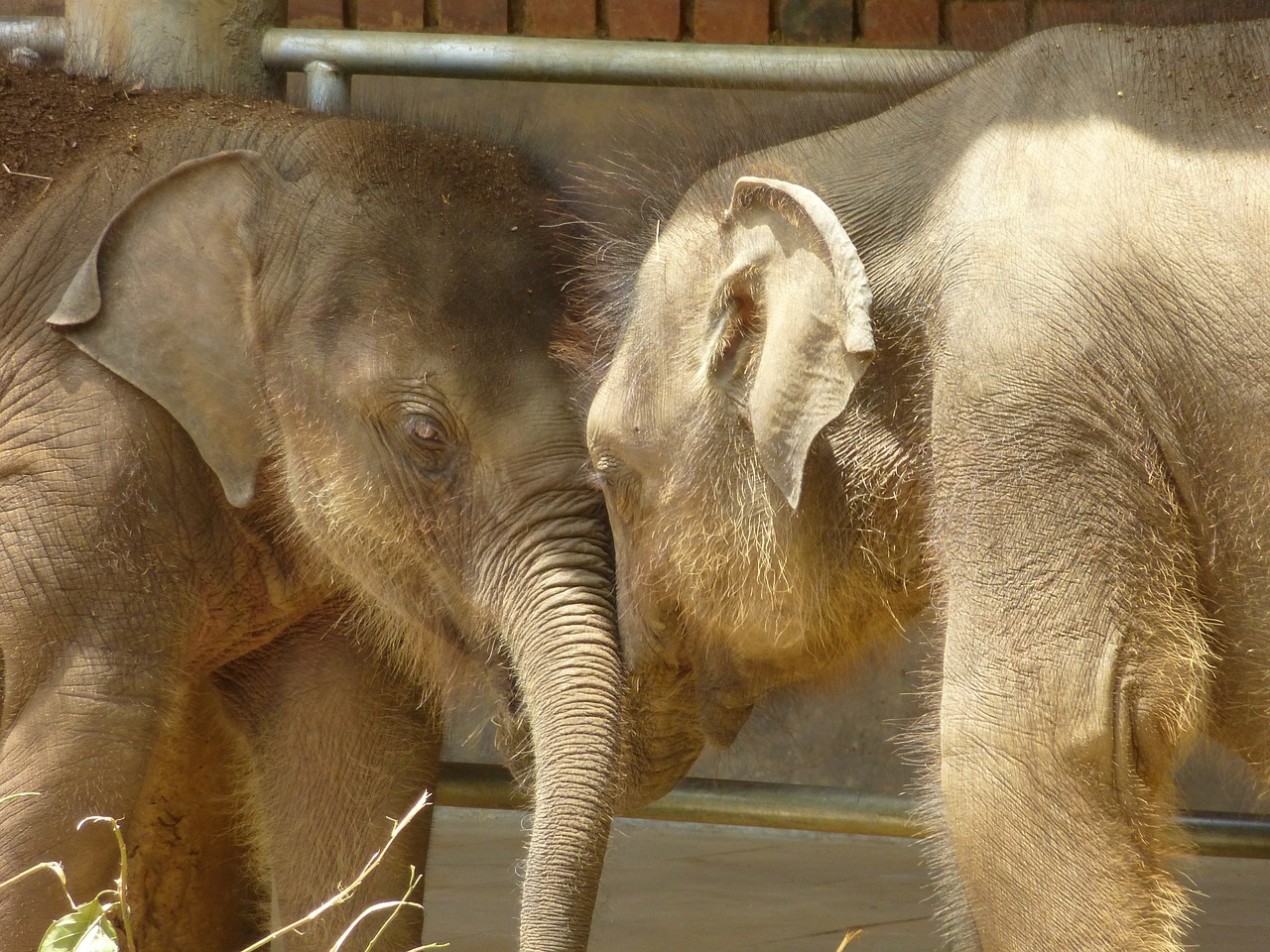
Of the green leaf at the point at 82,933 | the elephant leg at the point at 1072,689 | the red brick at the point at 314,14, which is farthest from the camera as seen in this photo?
the red brick at the point at 314,14

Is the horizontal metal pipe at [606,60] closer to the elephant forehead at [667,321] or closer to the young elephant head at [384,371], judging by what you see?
the young elephant head at [384,371]

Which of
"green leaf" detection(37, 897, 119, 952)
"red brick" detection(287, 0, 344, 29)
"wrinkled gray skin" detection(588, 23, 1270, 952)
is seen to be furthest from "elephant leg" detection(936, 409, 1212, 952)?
"red brick" detection(287, 0, 344, 29)

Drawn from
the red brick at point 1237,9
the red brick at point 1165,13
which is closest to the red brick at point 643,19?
the red brick at point 1165,13

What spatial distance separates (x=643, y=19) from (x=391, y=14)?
0.68 m

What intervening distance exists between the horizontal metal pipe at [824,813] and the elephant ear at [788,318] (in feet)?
2.99

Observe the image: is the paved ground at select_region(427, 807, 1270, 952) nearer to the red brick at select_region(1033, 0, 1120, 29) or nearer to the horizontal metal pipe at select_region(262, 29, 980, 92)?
the horizontal metal pipe at select_region(262, 29, 980, 92)

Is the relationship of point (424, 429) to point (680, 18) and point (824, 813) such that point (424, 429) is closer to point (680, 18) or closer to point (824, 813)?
point (824, 813)

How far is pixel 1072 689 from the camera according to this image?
200 centimetres

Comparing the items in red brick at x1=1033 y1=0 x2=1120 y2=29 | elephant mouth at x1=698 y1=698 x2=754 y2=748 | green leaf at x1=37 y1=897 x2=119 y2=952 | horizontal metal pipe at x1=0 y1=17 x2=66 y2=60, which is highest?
horizontal metal pipe at x1=0 y1=17 x2=66 y2=60

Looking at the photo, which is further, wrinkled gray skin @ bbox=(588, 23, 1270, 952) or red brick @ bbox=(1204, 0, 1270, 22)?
red brick @ bbox=(1204, 0, 1270, 22)

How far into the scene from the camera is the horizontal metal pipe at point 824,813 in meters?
2.97

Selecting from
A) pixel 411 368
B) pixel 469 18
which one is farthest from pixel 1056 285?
pixel 469 18

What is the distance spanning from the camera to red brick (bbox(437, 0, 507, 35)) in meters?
Answer: 4.43

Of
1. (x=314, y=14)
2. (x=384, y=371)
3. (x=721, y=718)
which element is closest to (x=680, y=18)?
(x=314, y=14)
